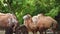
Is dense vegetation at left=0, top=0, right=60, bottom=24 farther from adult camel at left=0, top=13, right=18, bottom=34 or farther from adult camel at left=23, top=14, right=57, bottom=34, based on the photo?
adult camel at left=0, top=13, right=18, bottom=34

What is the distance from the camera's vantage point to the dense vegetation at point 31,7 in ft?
15.9

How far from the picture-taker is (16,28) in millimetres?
4152

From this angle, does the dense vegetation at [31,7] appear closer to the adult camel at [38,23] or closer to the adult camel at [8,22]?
the adult camel at [38,23]

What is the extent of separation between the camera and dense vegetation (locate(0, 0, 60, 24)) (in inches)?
191

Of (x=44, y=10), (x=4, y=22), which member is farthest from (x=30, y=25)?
(x=44, y=10)

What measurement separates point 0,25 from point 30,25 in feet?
2.17

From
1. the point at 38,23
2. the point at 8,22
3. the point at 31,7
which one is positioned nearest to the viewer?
the point at 8,22

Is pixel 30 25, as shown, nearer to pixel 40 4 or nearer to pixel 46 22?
pixel 46 22

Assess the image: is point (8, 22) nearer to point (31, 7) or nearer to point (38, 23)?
A: point (38, 23)

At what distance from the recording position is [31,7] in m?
4.92

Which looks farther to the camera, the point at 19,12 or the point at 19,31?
the point at 19,12

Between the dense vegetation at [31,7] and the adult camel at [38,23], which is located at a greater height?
the dense vegetation at [31,7]

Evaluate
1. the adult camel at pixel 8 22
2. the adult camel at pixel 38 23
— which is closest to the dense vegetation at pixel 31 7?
the adult camel at pixel 38 23

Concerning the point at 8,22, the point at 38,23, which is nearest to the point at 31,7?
the point at 38,23
